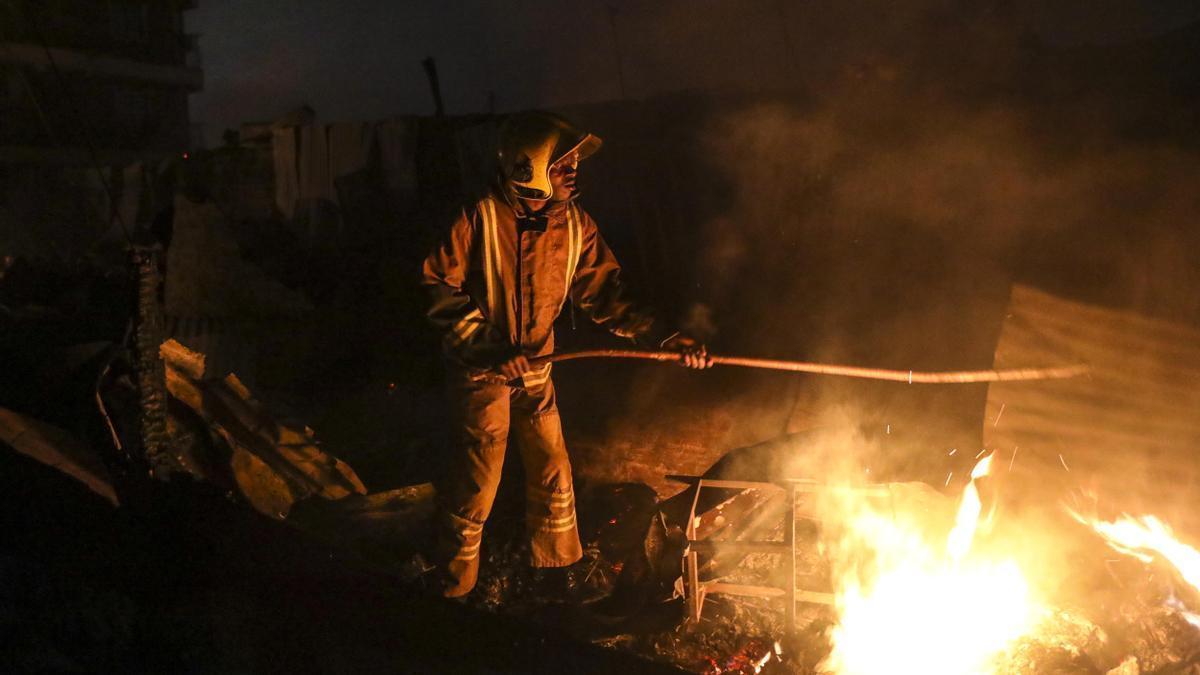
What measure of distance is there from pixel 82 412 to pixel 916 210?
218 inches

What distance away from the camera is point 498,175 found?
13.7 feet

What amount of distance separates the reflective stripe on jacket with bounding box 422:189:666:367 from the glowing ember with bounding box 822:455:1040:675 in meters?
1.65

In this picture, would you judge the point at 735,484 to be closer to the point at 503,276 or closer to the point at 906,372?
the point at 906,372

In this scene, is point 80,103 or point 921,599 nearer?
point 921,599

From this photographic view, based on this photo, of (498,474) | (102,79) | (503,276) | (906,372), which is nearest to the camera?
(906,372)

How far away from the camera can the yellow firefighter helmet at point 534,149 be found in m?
4.00

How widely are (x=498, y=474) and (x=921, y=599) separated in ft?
7.74

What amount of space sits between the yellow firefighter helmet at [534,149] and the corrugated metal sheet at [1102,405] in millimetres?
2576

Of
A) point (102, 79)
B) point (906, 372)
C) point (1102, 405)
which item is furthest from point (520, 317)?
point (102, 79)

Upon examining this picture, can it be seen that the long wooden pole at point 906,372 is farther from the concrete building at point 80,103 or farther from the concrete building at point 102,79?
the concrete building at point 102,79

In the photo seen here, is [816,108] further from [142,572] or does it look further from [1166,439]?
[142,572]

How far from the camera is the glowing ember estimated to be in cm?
394

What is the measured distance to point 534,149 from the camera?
13.1ft

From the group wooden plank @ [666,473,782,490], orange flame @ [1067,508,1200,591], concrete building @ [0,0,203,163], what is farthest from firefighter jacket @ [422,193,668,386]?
concrete building @ [0,0,203,163]
